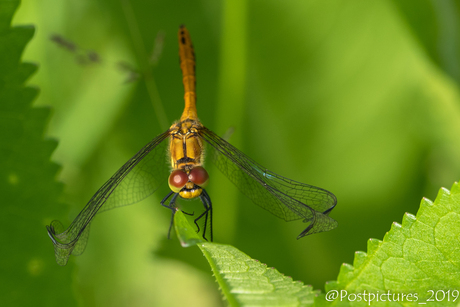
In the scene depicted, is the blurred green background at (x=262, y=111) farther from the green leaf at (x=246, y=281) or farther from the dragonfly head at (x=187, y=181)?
the green leaf at (x=246, y=281)

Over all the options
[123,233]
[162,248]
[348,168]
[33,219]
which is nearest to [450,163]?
[348,168]

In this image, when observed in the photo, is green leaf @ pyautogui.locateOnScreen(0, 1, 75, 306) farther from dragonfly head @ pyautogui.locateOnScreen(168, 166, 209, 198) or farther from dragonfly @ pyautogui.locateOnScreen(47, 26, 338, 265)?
dragonfly head @ pyautogui.locateOnScreen(168, 166, 209, 198)

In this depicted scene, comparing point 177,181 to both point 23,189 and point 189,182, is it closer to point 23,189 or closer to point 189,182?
point 189,182

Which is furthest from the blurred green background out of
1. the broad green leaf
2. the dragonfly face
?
the broad green leaf

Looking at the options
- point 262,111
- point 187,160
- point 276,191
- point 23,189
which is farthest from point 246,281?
point 262,111

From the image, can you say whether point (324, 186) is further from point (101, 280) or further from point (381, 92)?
point (101, 280)

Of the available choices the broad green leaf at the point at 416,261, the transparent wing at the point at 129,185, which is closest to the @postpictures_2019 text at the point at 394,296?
the broad green leaf at the point at 416,261
